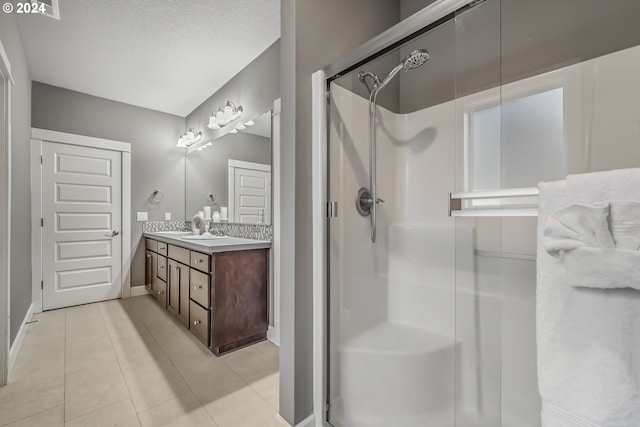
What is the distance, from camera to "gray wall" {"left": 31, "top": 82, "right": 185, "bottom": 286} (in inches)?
120

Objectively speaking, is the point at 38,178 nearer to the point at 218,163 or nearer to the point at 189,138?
the point at 189,138

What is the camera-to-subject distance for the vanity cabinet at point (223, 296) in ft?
6.68

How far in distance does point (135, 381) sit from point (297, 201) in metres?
1.59

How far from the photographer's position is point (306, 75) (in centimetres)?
135

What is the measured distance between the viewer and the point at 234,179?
2965 millimetres

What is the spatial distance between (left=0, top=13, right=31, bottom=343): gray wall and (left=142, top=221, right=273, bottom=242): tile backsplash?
1184mm

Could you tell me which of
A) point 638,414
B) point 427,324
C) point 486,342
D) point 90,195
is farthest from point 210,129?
point 638,414

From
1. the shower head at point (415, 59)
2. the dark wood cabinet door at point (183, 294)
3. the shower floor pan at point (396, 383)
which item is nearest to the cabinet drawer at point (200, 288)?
the dark wood cabinet door at point (183, 294)

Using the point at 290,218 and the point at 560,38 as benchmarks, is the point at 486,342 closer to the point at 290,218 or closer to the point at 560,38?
the point at 290,218

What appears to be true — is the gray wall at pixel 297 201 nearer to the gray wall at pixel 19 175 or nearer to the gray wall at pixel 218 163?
the gray wall at pixel 218 163

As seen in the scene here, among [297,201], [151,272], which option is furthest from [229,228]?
[297,201]

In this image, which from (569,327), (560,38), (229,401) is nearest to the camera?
(569,327)

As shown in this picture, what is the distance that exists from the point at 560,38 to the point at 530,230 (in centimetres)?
92

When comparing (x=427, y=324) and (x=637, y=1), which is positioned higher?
(x=637, y=1)
